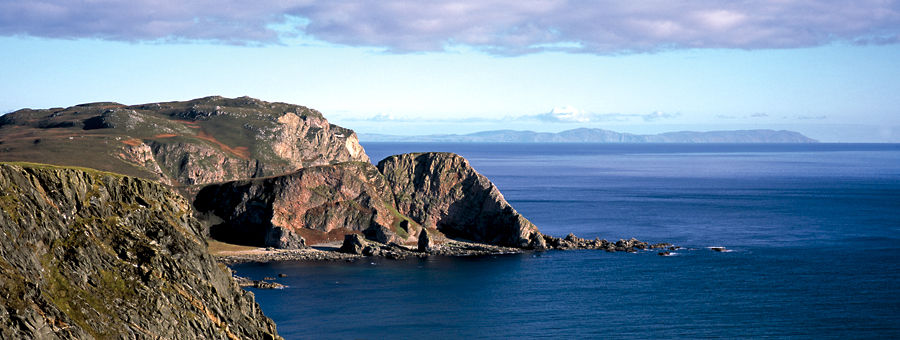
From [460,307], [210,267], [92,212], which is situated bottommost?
[460,307]

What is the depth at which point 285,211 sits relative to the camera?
154125 millimetres

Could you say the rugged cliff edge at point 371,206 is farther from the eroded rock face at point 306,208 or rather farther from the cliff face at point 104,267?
the cliff face at point 104,267

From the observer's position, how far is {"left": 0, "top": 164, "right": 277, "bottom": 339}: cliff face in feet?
169

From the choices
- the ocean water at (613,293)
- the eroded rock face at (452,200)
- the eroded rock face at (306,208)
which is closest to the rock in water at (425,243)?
the eroded rock face at (306,208)

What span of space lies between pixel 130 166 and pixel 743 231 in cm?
12963

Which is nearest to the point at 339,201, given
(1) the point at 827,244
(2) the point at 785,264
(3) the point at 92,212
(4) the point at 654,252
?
(4) the point at 654,252

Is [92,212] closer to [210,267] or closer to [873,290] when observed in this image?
[210,267]

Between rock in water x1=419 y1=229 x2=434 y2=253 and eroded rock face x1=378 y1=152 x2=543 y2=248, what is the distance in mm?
12913

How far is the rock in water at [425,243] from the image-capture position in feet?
495

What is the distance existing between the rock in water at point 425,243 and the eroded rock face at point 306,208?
5252 millimetres

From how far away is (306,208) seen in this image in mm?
156375

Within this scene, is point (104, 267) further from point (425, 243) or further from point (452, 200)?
point (452, 200)

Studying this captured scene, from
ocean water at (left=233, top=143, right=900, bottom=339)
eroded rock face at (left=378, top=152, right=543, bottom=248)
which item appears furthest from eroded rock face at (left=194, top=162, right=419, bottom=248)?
ocean water at (left=233, top=143, right=900, bottom=339)

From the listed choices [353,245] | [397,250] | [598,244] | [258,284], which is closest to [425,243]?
[397,250]
